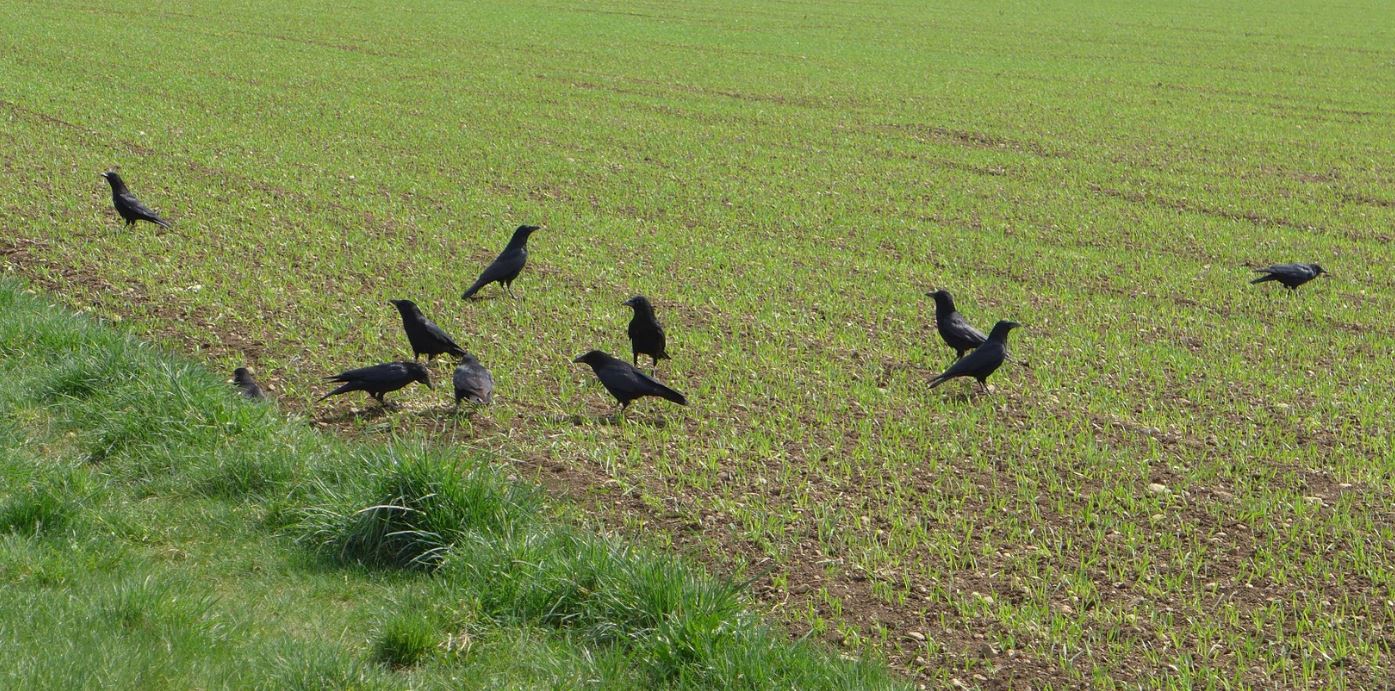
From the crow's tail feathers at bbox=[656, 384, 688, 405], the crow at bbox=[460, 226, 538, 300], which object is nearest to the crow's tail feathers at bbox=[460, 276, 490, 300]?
the crow at bbox=[460, 226, 538, 300]

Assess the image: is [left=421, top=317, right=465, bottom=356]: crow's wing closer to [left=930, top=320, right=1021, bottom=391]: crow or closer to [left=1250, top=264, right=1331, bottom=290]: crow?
[left=930, top=320, right=1021, bottom=391]: crow

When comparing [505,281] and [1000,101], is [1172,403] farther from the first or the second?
[1000,101]

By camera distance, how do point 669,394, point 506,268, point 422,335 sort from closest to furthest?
point 669,394, point 422,335, point 506,268

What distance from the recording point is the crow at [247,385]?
8.99m

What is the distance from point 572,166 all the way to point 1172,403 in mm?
12284

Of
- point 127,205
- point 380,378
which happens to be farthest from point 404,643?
point 127,205

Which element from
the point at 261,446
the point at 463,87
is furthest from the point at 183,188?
the point at 463,87

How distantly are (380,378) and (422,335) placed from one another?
41.2 inches

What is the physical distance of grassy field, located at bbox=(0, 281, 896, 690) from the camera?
18.1ft

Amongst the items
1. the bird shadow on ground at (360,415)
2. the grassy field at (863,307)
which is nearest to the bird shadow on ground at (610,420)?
the grassy field at (863,307)

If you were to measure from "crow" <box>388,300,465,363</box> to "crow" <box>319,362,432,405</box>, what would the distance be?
Result: 0.85m

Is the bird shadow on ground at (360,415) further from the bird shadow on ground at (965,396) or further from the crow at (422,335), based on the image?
the bird shadow on ground at (965,396)

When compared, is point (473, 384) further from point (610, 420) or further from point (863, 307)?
point (863, 307)

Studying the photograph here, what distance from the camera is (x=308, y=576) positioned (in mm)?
6480
